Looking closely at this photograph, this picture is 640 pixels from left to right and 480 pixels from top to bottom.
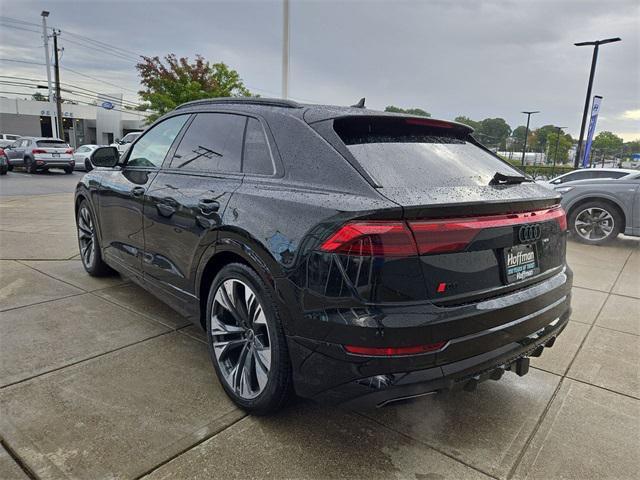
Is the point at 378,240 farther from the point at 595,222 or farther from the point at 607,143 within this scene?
the point at 607,143

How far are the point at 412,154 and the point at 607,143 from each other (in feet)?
286

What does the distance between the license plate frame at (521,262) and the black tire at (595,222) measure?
715 cm

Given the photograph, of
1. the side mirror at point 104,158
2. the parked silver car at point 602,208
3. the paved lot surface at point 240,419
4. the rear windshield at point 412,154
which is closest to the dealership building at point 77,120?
the parked silver car at point 602,208

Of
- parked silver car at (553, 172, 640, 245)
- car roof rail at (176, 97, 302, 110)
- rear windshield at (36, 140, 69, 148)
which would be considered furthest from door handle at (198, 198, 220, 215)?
rear windshield at (36, 140, 69, 148)

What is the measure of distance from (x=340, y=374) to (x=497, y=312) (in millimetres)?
774

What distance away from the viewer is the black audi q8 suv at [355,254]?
6.31ft

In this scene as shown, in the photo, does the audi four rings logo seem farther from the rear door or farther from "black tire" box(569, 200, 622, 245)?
"black tire" box(569, 200, 622, 245)

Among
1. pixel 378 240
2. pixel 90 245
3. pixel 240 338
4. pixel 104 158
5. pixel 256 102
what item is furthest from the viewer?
pixel 90 245

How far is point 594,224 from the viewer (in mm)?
8516

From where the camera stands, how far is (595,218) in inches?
334

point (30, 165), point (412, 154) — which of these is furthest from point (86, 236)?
point (30, 165)

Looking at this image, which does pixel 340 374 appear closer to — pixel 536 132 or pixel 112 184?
pixel 112 184

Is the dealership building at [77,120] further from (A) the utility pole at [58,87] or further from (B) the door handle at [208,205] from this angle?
(B) the door handle at [208,205]

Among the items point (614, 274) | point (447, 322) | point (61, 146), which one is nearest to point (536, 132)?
point (61, 146)
